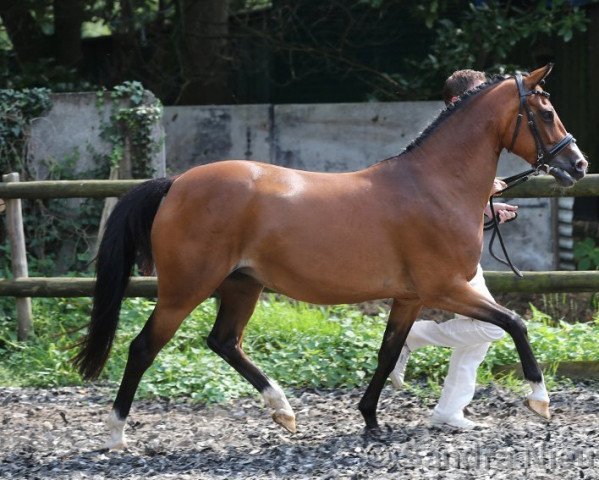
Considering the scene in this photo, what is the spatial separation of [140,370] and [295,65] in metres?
7.73

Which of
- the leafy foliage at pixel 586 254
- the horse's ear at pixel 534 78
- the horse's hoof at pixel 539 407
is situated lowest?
the leafy foliage at pixel 586 254

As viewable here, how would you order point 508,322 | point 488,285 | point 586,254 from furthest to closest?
point 586,254, point 488,285, point 508,322

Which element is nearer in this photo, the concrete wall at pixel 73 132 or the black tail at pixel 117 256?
the black tail at pixel 117 256

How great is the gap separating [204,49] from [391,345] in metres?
7.14

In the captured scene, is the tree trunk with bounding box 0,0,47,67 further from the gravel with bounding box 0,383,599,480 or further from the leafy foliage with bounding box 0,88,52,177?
the gravel with bounding box 0,383,599,480

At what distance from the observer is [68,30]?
39.8 feet

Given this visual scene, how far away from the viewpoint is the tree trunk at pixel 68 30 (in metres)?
12.0

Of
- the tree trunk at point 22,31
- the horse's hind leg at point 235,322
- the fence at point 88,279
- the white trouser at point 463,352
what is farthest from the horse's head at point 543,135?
the tree trunk at point 22,31

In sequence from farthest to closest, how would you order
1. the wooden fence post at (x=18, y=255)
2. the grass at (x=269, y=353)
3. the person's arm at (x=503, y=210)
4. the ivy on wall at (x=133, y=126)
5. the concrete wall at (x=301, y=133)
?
the concrete wall at (x=301, y=133) < the ivy on wall at (x=133, y=126) < the wooden fence post at (x=18, y=255) < the grass at (x=269, y=353) < the person's arm at (x=503, y=210)

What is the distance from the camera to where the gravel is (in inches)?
186

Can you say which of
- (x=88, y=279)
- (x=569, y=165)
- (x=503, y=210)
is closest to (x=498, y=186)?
(x=503, y=210)

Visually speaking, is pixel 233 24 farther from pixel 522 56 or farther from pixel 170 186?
pixel 170 186

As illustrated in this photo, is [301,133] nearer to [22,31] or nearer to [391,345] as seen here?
[22,31]

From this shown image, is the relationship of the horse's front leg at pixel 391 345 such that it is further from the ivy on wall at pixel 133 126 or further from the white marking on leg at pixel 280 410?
the ivy on wall at pixel 133 126
